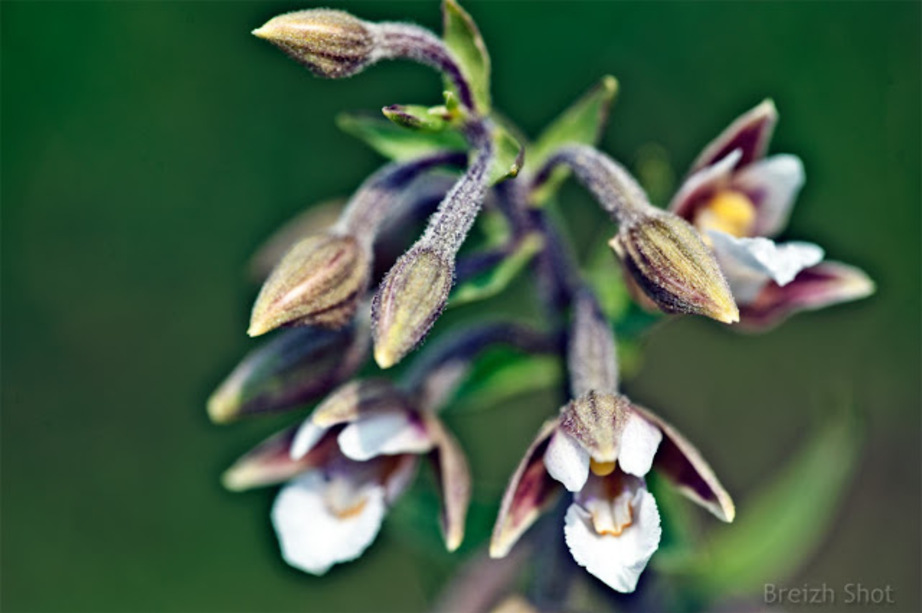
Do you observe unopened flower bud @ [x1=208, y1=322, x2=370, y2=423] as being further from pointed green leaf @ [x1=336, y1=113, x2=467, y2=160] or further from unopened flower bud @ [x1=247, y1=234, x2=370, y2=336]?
pointed green leaf @ [x1=336, y1=113, x2=467, y2=160]

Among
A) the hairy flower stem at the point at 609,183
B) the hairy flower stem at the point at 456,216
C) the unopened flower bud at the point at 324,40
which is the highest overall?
the unopened flower bud at the point at 324,40

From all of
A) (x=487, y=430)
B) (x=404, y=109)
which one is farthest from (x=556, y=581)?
(x=487, y=430)

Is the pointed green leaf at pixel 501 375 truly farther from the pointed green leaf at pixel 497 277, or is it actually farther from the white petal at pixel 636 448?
the white petal at pixel 636 448

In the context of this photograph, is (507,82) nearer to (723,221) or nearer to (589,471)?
(723,221)

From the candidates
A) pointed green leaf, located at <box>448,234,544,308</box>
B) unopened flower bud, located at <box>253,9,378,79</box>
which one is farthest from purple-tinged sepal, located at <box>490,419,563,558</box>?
unopened flower bud, located at <box>253,9,378,79</box>

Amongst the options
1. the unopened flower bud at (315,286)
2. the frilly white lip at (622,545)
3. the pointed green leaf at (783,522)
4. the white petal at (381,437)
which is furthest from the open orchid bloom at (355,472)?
the pointed green leaf at (783,522)

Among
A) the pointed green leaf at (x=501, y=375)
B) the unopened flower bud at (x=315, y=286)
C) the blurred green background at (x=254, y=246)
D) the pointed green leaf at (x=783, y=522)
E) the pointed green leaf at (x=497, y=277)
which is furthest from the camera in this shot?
the blurred green background at (x=254, y=246)
